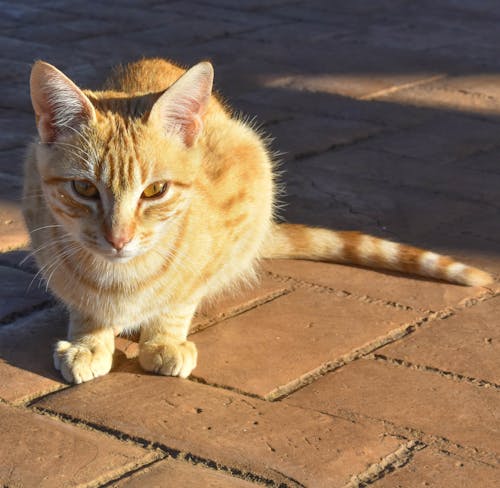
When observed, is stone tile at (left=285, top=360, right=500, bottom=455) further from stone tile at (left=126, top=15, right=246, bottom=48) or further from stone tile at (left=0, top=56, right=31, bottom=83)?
stone tile at (left=126, top=15, right=246, bottom=48)

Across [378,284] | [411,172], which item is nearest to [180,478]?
[378,284]

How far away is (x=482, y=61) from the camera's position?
7551mm

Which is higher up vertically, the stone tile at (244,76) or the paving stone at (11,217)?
the stone tile at (244,76)

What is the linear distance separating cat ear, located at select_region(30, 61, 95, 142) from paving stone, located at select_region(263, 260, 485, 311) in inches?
50.1

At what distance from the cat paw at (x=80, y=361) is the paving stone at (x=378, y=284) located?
106cm

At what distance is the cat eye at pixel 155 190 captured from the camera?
3.35 meters

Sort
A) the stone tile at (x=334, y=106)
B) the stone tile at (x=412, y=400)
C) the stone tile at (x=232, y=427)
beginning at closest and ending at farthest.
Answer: the stone tile at (x=232, y=427)
the stone tile at (x=412, y=400)
the stone tile at (x=334, y=106)

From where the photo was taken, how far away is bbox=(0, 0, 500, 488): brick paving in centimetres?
295

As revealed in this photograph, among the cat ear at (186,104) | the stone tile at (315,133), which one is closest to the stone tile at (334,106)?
the stone tile at (315,133)

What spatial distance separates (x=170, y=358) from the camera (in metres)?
3.45

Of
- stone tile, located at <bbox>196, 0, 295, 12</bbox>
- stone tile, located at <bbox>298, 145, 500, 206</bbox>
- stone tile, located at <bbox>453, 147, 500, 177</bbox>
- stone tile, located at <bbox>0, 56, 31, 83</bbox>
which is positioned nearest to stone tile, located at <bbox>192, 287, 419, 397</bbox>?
stone tile, located at <bbox>298, 145, 500, 206</bbox>

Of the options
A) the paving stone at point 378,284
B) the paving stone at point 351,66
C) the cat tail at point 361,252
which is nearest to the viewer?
the paving stone at point 378,284

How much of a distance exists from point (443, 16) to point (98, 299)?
20.2ft

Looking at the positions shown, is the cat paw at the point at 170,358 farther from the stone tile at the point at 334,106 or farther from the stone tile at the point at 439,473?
the stone tile at the point at 334,106
